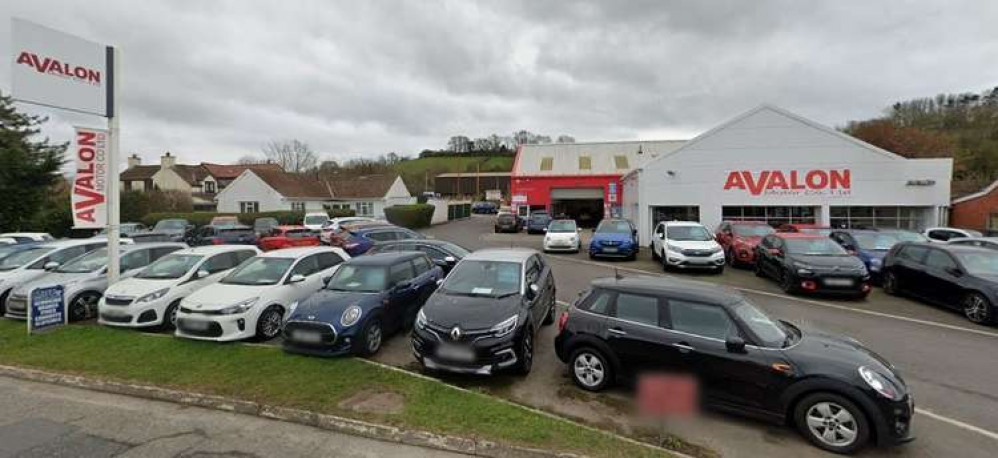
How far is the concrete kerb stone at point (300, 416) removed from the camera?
12.6 ft

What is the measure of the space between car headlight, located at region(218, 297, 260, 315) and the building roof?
32079 mm

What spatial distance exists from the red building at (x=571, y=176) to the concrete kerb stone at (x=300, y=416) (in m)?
33.4

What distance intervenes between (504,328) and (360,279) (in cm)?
304

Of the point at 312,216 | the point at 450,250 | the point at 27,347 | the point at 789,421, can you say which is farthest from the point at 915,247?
the point at 312,216

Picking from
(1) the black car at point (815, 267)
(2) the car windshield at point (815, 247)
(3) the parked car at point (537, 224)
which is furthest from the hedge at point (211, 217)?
(2) the car windshield at point (815, 247)

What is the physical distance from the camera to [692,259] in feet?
42.7

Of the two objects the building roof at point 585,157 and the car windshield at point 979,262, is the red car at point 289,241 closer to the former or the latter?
the car windshield at point 979,262

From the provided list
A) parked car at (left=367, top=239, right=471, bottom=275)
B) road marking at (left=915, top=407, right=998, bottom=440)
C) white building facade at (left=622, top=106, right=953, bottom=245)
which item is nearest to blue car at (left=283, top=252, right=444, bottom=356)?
parked car at (left=367, top=239, right=471, bottom=275)

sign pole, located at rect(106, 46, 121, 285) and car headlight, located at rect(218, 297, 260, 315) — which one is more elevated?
sign pole, located at rect(106, 46, 121, 285)

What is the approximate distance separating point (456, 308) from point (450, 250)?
17.4 feet

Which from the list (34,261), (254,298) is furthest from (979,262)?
(34,261)

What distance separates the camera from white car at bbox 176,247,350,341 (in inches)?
258

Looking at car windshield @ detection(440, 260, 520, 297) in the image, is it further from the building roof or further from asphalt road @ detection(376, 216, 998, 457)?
the building roof

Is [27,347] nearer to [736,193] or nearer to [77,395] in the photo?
[77,395]
